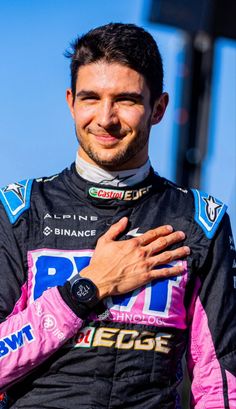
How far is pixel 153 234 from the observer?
12.1 ft

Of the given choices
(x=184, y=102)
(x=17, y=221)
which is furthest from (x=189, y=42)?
(x=17, y=221)

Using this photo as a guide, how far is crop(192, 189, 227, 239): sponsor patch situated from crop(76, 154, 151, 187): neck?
26 cm

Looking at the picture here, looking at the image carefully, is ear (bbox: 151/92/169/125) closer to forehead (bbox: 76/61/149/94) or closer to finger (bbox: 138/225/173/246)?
forehead (bbox: 76/61/149/94)

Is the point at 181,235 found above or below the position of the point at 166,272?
above

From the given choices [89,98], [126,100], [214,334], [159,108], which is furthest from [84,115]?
[214,334]

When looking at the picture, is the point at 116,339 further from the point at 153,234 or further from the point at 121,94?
the point at 121,94

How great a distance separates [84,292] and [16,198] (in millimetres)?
529

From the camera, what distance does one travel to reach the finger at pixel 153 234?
368 centimetres

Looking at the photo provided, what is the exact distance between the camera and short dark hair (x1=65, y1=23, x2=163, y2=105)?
381cm

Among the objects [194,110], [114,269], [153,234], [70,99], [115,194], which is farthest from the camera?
[194,110]

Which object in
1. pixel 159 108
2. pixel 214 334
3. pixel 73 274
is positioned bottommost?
pixel 214 334

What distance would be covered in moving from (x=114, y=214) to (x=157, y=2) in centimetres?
402

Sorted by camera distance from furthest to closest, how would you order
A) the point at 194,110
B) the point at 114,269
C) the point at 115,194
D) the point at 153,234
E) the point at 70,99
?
the point at 194,110 → the point at 70,99 → the point at 115,194 → the point at 153,234 → the point at 114,269

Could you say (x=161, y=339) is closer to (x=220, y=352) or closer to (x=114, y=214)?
(x=220, y=352)
